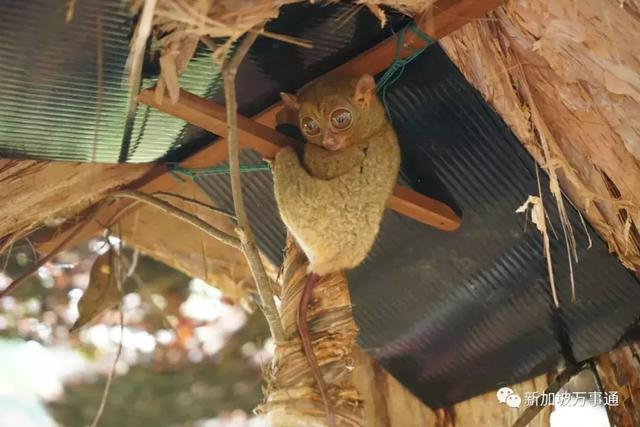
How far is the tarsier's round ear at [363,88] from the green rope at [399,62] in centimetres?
8

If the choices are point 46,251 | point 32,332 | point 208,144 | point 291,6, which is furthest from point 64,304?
point 291,6

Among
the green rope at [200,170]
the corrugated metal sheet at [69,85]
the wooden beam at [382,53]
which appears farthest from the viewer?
the green rope at [200,170]

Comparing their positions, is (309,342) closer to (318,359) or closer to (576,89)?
(318,359)

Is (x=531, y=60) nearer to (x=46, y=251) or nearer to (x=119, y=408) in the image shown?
(x=46, y=251)

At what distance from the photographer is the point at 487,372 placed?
2398 mm

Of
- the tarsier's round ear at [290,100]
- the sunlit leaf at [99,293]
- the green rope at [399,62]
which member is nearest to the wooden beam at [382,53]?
the green rope at [399,62]

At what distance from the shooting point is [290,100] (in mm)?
1715

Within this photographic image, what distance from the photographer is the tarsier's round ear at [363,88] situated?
1669 mm

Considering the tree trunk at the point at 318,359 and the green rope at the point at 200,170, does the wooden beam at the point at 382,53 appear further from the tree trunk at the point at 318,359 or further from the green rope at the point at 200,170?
the tree trunk at the point at 318,359

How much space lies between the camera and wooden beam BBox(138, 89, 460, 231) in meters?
1.56

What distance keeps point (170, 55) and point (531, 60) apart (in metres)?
0.88

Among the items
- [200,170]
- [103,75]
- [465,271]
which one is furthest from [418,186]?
[103,75]

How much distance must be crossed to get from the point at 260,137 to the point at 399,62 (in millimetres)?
339

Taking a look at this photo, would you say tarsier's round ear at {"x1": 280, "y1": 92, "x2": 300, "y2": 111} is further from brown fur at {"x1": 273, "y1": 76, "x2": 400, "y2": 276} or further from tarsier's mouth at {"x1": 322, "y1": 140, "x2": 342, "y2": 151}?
tarsier's mouth at {"x1": 322, "y1": 140, "x2": 342, "y2": 151}
